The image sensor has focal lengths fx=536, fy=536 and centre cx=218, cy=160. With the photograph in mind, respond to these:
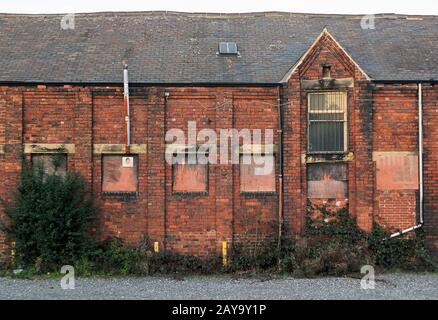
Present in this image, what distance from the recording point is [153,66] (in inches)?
591

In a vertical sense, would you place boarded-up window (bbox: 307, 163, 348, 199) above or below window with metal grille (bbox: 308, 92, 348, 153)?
below

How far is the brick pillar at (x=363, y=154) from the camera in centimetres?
1405

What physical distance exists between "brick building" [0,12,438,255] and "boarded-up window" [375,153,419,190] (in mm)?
27

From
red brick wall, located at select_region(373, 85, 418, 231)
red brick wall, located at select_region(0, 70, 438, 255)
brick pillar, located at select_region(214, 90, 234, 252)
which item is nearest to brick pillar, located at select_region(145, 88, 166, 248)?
red brick wall, located at select_region(0, 70, 438, 255)


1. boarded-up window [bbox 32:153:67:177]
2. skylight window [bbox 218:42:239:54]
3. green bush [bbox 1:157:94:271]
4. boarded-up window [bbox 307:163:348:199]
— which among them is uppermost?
skylight window [bbox 218:42:239:54]

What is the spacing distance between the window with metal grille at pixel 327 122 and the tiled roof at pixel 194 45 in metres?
1.22

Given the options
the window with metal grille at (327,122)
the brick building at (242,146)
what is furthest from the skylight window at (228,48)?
the window with metal grille at (327,122)

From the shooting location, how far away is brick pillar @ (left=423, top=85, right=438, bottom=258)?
46.6 ft

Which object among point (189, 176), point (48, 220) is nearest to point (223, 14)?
point (189, 176)

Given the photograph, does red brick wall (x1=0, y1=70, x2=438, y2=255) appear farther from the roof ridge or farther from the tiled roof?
the roof ridge

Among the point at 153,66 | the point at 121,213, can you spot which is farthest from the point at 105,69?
the point at 121,213

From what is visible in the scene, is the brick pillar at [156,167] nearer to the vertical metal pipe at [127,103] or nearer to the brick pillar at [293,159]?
the vertical metal pipe at [127,103]

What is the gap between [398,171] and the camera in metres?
14.3

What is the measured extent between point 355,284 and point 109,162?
699 cm
